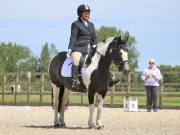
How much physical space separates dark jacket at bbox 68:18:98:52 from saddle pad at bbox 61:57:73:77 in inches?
17.8

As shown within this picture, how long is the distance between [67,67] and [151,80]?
8438mm

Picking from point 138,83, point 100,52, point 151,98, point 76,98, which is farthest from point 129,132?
point 76,98

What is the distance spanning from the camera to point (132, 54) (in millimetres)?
74938

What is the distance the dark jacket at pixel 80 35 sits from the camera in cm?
1232

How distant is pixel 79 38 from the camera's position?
1241cm

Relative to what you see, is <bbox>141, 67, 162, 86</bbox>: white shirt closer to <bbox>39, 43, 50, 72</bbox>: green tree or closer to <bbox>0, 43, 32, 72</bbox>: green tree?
<bbox>0, 43, 32, 72</bbox>: green tree

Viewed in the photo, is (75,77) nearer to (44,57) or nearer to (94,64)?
(94,64)

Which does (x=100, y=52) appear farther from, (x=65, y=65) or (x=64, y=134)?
(x=64, y=134)

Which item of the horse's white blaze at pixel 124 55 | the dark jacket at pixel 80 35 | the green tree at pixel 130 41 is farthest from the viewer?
the green tree at pixel 130 41

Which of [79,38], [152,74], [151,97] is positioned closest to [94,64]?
[79,38]

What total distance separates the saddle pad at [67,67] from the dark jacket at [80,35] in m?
0.45

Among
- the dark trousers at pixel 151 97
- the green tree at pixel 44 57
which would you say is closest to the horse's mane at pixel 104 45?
the dark trousers at pixel 151 97

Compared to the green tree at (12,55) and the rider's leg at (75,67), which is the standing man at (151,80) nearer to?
the rider's leg at (75,67)

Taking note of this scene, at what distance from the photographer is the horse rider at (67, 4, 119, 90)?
12.3m
